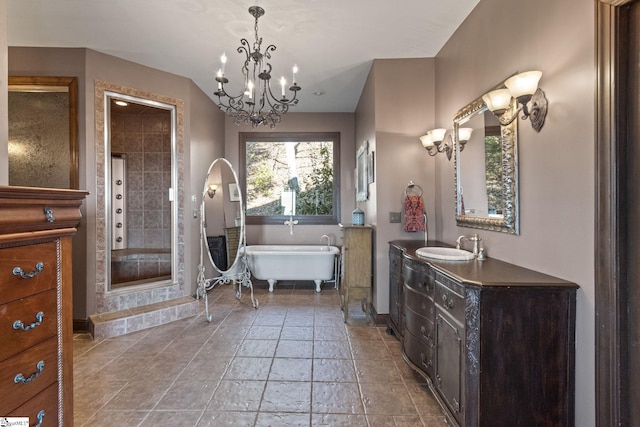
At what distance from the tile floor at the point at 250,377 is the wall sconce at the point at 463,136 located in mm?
1935

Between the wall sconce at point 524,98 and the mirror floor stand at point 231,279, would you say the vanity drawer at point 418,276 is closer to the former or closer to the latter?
the wall sconce at point 524,98

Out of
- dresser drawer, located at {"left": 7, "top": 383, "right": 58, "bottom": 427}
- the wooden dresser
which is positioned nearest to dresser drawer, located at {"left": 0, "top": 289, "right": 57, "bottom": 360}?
the wooden dresser

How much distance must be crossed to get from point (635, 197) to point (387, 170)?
2184 millimetres

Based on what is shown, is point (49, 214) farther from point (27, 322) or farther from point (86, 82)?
point (86, 82)

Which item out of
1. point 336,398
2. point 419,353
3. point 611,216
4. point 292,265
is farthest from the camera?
point 292,265

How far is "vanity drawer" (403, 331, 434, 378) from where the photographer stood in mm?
2059

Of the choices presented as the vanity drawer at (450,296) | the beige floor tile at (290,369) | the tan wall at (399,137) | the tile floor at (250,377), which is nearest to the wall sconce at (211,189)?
the tile floor at (250,377)

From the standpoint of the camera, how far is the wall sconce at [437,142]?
2910mm

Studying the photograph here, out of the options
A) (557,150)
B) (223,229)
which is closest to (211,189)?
(223,229)

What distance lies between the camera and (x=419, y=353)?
7.26 ft

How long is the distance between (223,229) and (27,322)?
11.4 ft

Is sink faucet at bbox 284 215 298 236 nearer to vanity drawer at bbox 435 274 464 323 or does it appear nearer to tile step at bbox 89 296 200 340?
tile step at bbox 89 296 200 340

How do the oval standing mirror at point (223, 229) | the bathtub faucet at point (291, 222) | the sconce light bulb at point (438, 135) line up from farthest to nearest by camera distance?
the bathtub faucet at point (291, 222) → the oval standing mirror at point (223, 229) → the sconce light bulb at point (438, 135)

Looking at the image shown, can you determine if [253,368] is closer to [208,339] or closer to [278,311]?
[208,339]
